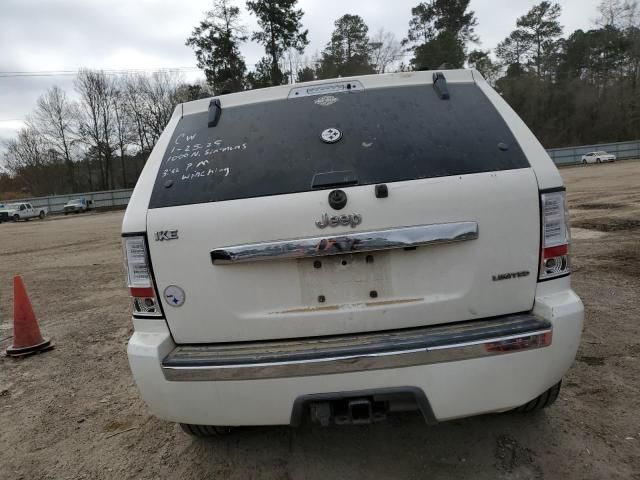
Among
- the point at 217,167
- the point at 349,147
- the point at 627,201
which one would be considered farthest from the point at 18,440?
the point at 627,201

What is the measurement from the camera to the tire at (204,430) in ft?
8.55

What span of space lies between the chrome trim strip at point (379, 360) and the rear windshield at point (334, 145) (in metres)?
0.78

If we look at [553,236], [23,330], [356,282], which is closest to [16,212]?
[23,330]

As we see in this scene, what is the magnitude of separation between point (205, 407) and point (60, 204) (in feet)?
183

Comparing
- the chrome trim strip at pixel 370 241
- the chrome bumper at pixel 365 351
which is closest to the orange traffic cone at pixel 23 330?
the chrome bumper at pixel 365 351

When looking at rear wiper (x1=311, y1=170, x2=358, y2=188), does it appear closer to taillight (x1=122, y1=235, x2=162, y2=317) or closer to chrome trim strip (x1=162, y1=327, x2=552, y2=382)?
chrome trim strip (x1=162, y1=327, x2=552, y2=382)

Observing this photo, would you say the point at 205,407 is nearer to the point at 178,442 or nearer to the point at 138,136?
the point at 178,442

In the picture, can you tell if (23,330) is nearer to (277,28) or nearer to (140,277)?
(140,277)

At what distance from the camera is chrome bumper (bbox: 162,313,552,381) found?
1.97 meters

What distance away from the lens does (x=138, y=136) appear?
208ft

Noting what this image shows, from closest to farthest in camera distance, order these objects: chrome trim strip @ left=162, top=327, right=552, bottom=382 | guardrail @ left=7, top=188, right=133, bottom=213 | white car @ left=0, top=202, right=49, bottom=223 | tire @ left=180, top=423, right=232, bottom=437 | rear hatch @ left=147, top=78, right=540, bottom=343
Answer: chrome trim strip @ left=162, top=327, right=552, bottom=382 < rear hatch @ left=147, top=78, right=540, bottom=343 < tire @ left=180, top=423, right=232, bottom=437 < white car @ left=0, top=202, right=49, bottom=223 < guardrail @ left=7, top=188, right=133, bottom=213

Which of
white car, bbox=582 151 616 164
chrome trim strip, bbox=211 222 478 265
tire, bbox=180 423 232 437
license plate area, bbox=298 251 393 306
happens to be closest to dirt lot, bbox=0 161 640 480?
tire, bbox=180 423 232 437

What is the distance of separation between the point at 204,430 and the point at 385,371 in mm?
1261

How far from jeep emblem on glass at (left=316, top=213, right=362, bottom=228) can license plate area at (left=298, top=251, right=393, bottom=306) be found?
0.15 metres
